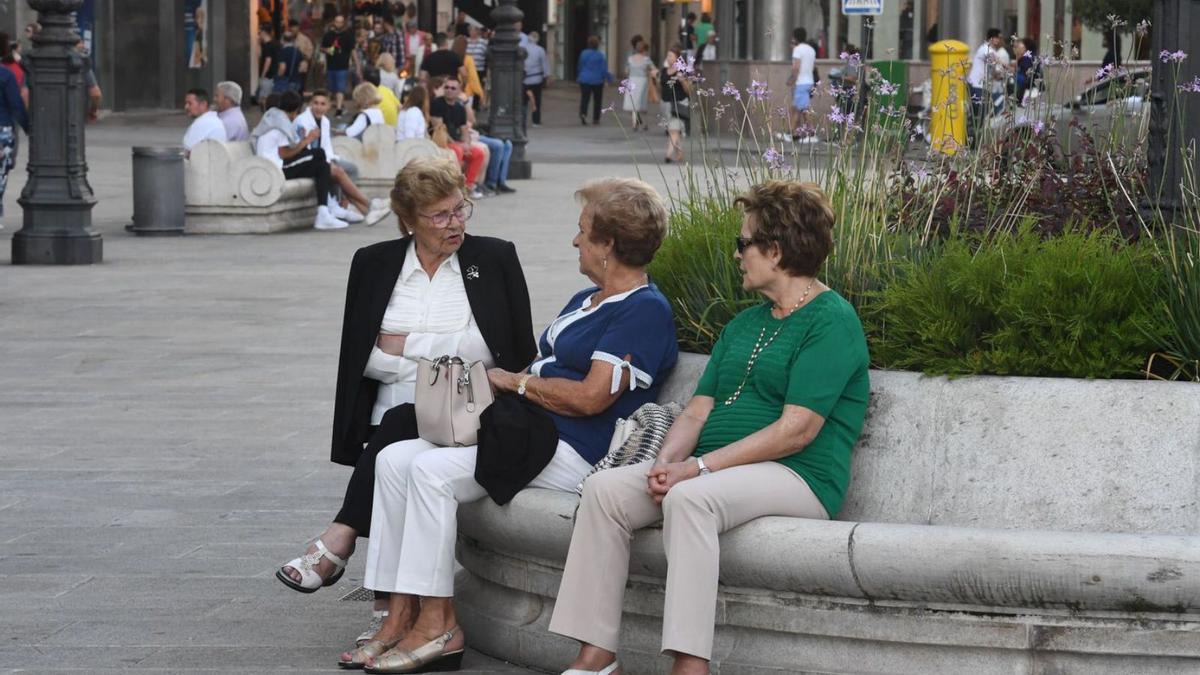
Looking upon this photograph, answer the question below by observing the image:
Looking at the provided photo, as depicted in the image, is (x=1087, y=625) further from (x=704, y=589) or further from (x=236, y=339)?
(x=236, y=339)

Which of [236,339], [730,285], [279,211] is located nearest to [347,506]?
[730,285]

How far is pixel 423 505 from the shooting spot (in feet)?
17.6

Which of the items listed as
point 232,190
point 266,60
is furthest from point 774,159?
point 266,60

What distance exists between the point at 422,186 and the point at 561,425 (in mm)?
820

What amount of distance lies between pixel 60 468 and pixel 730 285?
3280 millimetres

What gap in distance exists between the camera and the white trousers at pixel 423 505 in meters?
5.35

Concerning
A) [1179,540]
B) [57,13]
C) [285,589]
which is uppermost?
[57,13]

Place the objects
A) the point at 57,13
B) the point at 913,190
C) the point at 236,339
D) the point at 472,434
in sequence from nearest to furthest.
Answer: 1. the point at 472,434
2. the point at 913,190
3. the point at 236,339
4. the point at 57,13

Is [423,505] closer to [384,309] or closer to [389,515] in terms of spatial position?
[389,515]

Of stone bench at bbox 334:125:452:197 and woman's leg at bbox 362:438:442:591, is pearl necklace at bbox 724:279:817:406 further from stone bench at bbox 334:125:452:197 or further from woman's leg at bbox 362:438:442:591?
stone bench at bbox 334:125:452:197

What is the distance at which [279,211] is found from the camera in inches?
722

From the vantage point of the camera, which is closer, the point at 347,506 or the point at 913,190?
the point at 347,506

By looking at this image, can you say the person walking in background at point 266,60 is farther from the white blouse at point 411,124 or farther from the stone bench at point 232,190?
the stone bench at point 232,190

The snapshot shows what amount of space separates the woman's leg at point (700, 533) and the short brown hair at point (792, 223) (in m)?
0.55
